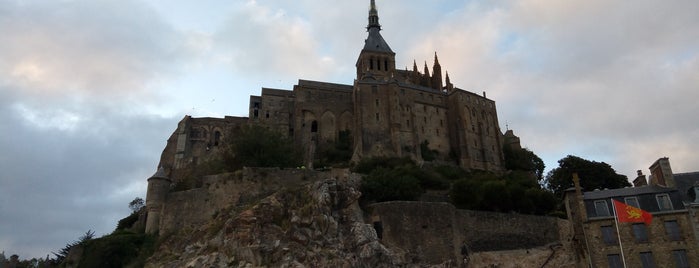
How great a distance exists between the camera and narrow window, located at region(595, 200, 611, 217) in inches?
1195

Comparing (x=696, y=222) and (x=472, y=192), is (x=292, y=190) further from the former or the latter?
(x=696, y=222)

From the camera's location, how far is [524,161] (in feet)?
239

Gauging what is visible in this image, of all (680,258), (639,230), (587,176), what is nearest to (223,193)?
(639,230)

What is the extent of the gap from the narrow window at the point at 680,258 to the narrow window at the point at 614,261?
2528 millimetres

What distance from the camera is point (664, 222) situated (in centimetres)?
2905

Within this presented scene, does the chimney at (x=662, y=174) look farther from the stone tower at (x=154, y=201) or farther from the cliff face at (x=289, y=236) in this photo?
the stone tower at (x=154, y=201)

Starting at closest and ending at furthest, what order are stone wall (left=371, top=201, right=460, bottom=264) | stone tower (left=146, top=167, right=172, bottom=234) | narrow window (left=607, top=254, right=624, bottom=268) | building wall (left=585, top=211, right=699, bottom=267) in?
building wall (left=585, top=211, right=699, bottom=267) → narrow window (left=607, top=254, right=624, bottom=268) → stone wall (left=371, top=201, right=460, bottom=264) → stone tower (left=146, top=167, right=172, bottom=234)

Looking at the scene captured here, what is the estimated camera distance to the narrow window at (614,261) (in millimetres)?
28672

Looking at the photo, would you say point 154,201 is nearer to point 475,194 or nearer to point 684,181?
point 475,194

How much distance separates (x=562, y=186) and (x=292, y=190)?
3354 cm

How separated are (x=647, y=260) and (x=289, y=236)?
1921cm

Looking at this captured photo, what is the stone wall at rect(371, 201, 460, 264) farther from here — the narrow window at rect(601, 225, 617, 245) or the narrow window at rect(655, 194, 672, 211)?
the narrow window at rect(655, 194, 672, 211)

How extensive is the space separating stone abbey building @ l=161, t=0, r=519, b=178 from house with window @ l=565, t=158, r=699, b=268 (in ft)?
115

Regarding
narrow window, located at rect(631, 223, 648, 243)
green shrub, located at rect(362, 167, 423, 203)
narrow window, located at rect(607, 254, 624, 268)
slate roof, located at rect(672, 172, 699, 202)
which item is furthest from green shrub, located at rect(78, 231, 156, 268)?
slate roof, located at rect(672, 172, 699, 202)
